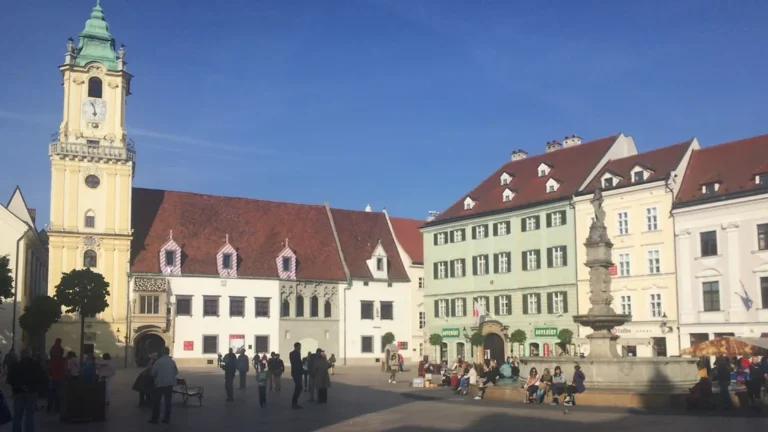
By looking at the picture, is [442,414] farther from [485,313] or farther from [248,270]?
[248,270]

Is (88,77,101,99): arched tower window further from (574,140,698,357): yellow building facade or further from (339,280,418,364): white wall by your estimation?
(574,140,698,357): yellow building facade

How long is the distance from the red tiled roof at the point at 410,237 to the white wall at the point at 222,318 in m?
13.6

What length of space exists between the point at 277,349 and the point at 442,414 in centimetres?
4403

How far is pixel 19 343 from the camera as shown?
55.9 metres

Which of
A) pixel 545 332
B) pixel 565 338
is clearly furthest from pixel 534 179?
pixel 565 338

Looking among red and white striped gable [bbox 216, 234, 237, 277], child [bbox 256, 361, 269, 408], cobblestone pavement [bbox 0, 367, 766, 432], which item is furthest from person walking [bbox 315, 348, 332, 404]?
red and white striped gable [bbox 216, 234, 237, 277]

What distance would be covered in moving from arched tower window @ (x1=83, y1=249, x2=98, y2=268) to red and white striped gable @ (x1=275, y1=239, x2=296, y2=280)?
1354cm

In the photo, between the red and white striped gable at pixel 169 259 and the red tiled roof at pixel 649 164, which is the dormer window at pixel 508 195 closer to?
the red tiled roof at pixel 649 164

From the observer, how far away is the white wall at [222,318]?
6012cm

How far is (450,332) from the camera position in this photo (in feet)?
204

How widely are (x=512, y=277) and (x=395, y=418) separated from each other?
38.0 metres

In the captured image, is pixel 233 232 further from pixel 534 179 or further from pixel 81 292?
pixel 534 179

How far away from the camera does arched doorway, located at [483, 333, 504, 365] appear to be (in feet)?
191

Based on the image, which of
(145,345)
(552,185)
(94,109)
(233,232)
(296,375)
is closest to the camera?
(296,375)
